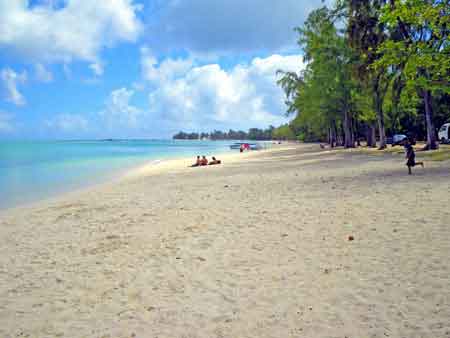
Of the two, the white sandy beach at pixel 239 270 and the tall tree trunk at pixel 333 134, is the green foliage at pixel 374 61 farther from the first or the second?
the white sandy beach at pixel 239 270

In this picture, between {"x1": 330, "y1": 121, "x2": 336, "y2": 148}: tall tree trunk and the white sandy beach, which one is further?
{"x1": 330, "y1": 121, "x2": 336, "y2": 148}: tall tree trunk

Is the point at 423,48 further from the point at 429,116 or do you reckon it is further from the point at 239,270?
the point at 239,270

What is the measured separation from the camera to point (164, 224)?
8.55 metres

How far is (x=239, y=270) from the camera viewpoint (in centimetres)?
535

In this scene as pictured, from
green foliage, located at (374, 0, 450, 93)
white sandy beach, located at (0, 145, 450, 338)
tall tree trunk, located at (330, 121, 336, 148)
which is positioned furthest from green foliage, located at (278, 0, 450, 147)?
white sandy beach, located at (0, 145, 450, 338)

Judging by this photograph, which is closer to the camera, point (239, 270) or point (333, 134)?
point (239, 270)

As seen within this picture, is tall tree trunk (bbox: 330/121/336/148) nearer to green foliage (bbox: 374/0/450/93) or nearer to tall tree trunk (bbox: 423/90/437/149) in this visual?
tall tree trunk (bbox: 423/90/437/149)

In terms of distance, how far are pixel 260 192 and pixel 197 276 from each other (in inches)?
288

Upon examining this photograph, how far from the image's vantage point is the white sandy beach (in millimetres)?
3844

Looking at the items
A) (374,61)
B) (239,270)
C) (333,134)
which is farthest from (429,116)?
(333,134)

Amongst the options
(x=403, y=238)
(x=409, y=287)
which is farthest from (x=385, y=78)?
(x=409, y=287)

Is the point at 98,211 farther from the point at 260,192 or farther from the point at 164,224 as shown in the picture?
the point at 260,192

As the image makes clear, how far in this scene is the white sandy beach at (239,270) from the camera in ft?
12.6

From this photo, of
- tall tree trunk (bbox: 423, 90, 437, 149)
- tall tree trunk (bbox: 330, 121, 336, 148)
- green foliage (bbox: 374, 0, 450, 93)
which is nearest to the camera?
green foliage (bbox: 374, 0, 450, 93)
